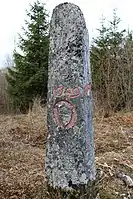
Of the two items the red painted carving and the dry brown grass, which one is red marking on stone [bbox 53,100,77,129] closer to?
the red painted carving

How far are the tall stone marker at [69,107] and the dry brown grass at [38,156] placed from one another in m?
0.38

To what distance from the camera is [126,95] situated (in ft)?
40.1

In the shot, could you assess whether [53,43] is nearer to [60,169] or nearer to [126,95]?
[60,169]

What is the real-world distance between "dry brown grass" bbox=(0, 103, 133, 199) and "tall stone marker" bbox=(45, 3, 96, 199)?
15.0 inches

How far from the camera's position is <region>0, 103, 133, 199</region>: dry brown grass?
4031mm

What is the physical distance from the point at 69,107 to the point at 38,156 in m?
2.55

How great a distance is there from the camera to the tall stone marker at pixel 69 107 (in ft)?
11.2

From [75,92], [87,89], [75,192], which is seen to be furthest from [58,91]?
[75,192]

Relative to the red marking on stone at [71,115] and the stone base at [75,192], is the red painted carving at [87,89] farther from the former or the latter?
the stone base at [75,192]

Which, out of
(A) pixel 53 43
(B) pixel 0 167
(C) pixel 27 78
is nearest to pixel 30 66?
(C) pixel 27 78

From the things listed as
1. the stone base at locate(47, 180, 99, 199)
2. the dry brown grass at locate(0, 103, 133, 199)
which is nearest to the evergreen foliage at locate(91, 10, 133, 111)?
the dry brown grass at locate(0, 103, 133, 199)

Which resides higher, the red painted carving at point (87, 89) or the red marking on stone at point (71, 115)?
the red painted carving at point (87, 89)

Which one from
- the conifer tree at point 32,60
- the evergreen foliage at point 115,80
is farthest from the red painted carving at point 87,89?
the conifer tree at point 32,60

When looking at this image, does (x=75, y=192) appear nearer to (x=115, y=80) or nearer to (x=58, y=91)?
(x=58, y=91)
